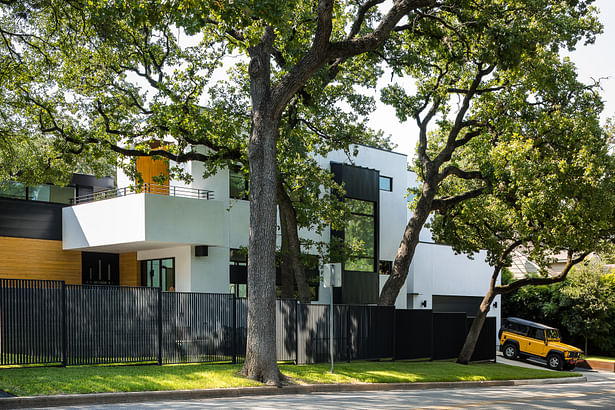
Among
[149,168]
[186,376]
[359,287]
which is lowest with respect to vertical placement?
[186,376]

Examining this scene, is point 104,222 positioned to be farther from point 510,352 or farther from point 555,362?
point 555,362

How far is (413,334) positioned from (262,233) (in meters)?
10.6

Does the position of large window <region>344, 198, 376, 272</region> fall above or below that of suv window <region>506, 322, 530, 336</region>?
above

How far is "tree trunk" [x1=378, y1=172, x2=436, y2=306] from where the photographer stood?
79.4 ft

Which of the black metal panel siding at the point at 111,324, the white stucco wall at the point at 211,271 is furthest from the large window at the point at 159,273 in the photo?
the black metal panel siding at the point at 111,324

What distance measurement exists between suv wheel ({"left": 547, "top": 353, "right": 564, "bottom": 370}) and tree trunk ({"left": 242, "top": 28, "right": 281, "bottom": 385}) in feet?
61.0

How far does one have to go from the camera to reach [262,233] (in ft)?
53.5

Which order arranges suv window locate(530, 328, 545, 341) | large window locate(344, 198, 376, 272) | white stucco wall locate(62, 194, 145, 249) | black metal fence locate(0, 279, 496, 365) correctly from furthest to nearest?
large window locate(344, 198, 376, 272) → suv window locate(530, 328, 545, 341) → white stucco wall locate(62, 194, 145, 249) → black metal fence locate(0, 279, 496, 365)

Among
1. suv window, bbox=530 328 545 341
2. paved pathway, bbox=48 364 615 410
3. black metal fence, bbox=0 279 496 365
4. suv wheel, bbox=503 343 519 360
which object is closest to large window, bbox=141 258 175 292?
black metal fence, bbox=0 279 496 365

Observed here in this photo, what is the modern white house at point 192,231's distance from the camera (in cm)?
2488

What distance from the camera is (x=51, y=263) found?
2728 centimetres

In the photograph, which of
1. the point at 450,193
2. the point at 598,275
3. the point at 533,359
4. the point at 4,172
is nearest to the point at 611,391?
the point at 450,193

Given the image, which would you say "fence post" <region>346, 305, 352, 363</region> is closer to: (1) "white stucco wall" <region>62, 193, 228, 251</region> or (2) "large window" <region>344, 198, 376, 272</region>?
(1) "white stucco wall" <region>62, 193, 228, 251</region>

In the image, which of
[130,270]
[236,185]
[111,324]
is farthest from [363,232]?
[111,324]
